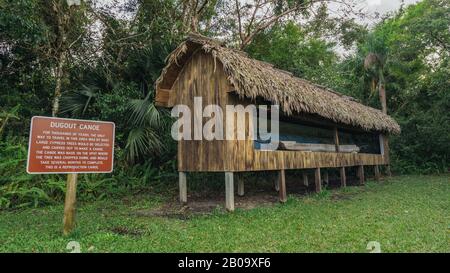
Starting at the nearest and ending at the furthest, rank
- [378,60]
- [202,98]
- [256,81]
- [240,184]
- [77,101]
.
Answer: [256,81]
[202,98]
[240,184]
[77,101]
[378,60]

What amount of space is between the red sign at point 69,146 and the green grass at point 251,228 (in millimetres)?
1007

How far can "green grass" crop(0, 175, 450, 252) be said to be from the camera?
4.29 m

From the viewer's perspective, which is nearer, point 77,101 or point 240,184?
point 240,184

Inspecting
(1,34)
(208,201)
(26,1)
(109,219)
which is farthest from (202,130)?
(1,34)

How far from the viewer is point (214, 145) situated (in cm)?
736

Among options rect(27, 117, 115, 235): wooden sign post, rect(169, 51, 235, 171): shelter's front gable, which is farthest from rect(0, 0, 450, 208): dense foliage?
rect(27, 117, 115, 235): wooden sign post

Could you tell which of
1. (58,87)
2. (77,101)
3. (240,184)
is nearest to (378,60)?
(240,184)

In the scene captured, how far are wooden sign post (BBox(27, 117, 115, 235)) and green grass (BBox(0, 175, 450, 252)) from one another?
710 mm

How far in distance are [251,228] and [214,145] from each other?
2475mm

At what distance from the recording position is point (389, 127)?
13.9 m

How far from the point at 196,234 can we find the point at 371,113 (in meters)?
10.6

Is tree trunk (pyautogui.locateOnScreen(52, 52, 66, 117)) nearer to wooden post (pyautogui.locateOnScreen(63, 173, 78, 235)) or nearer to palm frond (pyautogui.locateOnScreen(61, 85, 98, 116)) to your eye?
palm frond (pyautogui.locateOnScreen(61, 85, 98, 116))

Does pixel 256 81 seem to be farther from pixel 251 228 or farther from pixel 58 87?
pixel 58 87

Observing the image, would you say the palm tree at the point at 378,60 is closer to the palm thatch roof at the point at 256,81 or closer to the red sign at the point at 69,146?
the palm thatch roof at the point at 256,81
